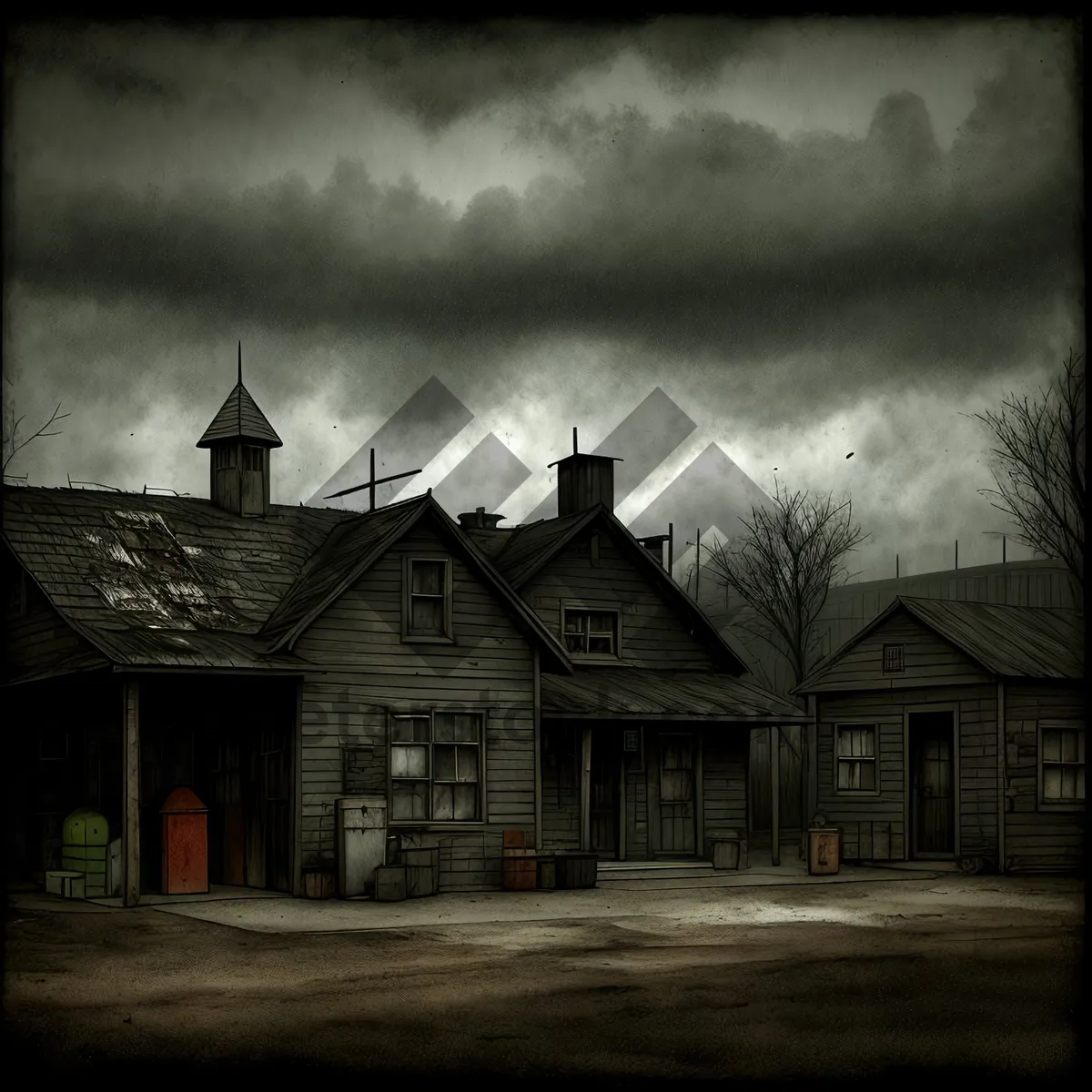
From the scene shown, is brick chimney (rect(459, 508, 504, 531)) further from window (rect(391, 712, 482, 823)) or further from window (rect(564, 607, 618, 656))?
window (rect(391, 712, 482, 823))

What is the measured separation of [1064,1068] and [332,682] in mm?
14735

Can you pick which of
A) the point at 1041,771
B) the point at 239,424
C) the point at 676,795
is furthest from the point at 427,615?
the point at 1041,771

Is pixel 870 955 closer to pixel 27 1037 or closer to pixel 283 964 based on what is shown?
pixel 283 964

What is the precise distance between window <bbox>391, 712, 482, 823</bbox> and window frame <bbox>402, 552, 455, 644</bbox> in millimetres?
1183

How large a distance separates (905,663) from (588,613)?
238 inches

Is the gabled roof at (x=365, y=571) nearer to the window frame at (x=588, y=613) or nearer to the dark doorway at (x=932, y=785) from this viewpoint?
the window frame at (x=588, y=613)

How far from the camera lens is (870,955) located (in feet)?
48.9

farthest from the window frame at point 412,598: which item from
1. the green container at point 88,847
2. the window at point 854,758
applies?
the window at point 854,758

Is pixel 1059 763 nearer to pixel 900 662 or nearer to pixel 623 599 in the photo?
pixel 900 662

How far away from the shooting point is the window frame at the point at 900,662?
90.0 ft

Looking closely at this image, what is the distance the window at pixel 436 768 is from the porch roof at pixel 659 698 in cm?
184

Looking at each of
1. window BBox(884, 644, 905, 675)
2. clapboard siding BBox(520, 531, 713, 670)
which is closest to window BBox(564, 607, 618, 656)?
clapboard siding BBox(520, 531, 713, 670)

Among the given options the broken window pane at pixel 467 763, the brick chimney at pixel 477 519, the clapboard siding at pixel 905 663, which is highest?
the brick chimney at pixel 477 519

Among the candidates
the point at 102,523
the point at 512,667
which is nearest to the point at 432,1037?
the point at 512,667
